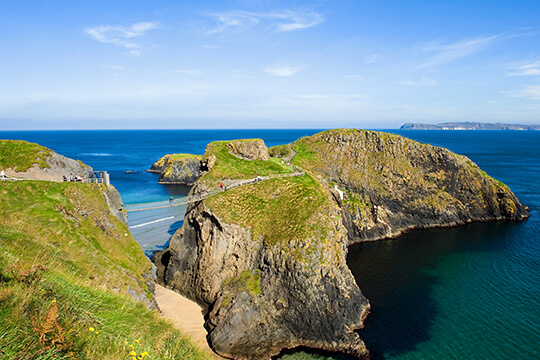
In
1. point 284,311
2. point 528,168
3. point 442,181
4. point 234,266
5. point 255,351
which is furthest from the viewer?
point 528,168

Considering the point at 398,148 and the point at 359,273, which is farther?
the point at 398,148

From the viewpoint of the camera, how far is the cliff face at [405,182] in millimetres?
56531

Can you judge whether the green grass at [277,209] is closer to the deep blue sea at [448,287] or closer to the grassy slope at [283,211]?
the grassy slope at [283,211]

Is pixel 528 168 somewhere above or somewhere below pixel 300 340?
above

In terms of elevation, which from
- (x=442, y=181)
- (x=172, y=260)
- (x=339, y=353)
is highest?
(x=442, y=181)

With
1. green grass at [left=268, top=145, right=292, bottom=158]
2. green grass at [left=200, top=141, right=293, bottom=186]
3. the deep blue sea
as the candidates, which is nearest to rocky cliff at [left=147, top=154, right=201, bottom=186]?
green grass at [left=268, top=145, right=292, bottom=158]

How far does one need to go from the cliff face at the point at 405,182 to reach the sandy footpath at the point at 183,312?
33.0 meters

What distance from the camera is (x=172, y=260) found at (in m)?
33.4

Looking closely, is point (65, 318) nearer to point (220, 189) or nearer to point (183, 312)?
point (183, 312)

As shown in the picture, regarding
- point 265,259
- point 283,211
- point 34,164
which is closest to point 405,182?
point 283,211

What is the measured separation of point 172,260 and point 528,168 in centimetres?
12317

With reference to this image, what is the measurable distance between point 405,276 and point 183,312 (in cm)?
2699

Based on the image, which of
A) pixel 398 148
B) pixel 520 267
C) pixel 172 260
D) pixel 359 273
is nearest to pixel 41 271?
pixel 172 260

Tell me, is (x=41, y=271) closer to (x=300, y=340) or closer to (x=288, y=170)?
(x=300, y=340)
